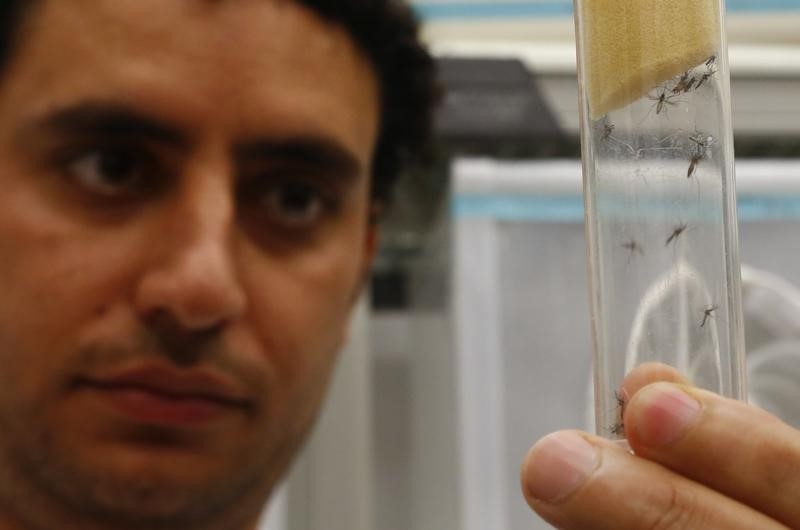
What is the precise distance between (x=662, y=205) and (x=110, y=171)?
534mm

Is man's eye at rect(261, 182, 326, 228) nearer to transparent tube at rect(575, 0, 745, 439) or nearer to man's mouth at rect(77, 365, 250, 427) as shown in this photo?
man's mouth at rect(77, 365, 250, 427)

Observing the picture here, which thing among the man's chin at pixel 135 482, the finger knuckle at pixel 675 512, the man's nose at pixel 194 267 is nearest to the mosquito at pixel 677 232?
the finger knuckle at pixel 675 512

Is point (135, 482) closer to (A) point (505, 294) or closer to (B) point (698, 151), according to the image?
(A) point (505, 294)

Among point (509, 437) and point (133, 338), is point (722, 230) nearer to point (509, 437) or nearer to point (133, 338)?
point (133, 338)

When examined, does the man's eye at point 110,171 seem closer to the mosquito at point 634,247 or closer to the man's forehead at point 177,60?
the man's forehead at point 177,60

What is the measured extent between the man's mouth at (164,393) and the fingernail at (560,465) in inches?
16.6

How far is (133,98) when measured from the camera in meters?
0.76

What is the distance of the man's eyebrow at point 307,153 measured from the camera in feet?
2.54

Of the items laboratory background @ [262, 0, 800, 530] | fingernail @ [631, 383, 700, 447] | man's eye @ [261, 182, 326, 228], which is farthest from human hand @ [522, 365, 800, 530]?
laboratory background @ [262, 0, 800, 530]

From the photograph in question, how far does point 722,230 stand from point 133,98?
0.53 meters

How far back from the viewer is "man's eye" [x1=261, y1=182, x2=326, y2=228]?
0.81m

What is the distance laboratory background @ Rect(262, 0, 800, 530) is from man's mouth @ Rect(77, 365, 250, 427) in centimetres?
32

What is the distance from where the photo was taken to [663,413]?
0.36 metres

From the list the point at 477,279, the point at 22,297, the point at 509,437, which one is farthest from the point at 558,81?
the point at 22,297
